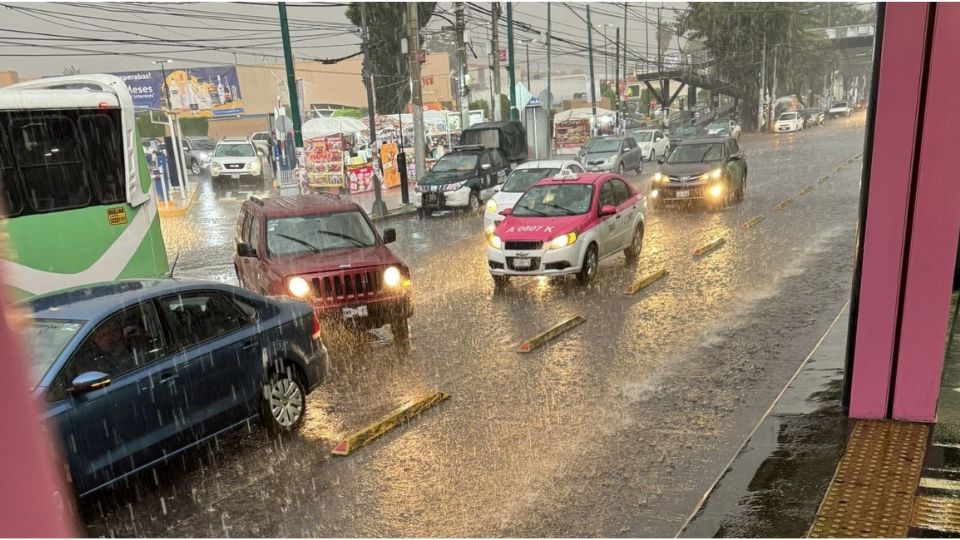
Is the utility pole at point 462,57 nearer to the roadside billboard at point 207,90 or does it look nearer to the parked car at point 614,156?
the parked car at point 614,156

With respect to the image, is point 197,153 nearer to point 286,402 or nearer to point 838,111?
point 286,402

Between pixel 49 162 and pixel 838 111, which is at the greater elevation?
pixel 49 162

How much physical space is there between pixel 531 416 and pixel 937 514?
127 inches

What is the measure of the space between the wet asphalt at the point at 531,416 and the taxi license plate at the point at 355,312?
0.50 metres

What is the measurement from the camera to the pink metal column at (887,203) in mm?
5102

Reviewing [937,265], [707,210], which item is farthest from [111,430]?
[707,210]

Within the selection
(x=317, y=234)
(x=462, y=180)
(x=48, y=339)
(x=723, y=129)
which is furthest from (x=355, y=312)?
(x=723, y=129)

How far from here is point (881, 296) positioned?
5594 millimetres

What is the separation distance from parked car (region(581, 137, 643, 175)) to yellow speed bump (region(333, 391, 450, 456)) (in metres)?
22.2

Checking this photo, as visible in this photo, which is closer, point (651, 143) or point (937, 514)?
point (937, 514)

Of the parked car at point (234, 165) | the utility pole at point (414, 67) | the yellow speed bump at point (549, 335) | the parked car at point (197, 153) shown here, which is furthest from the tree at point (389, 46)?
the yellow speed bump at point (549, 335)

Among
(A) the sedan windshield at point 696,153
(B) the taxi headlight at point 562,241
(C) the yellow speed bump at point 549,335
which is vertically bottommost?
(C) the yellow speed bump at point 549,335

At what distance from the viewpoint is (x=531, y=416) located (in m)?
6.62

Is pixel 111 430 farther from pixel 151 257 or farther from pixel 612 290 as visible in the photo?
pixel 612 290
